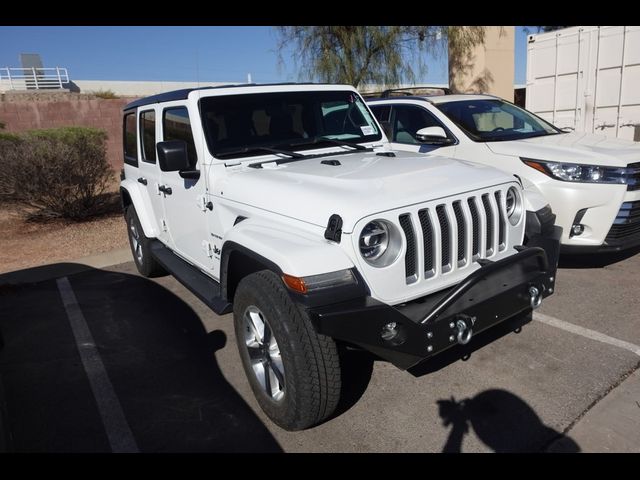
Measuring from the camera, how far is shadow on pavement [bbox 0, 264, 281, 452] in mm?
3035

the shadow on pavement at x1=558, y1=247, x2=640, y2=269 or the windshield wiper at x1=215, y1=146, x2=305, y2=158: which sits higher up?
the windshield wiper at x1=215, y1=146, x2=305, y2=158

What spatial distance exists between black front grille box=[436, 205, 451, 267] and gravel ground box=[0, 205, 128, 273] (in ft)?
19.0

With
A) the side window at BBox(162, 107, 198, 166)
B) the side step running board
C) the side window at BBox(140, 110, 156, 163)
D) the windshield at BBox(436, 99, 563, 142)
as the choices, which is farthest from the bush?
the windshield at BBox(436, 99, 563, 142)

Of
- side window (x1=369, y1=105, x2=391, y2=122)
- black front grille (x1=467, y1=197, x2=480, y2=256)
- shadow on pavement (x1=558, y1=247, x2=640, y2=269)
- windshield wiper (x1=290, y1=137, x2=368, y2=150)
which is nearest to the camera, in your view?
black front grille (x1=467, y1=197, x2=480, y2=256)

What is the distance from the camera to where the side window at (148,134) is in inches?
191

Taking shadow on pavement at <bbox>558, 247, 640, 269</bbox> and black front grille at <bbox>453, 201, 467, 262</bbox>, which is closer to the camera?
black front grille at <bbox>453, 201, 467, 262</bbox>

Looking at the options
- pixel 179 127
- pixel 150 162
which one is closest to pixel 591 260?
pixel 179 127

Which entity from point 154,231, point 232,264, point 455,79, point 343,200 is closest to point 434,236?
point 343,200

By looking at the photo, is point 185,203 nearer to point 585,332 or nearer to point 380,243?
point 380,243

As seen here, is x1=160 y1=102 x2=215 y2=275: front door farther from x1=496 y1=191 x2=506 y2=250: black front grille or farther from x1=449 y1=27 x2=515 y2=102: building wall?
x1=449 y1=27 x2=515 y2=102: building wall

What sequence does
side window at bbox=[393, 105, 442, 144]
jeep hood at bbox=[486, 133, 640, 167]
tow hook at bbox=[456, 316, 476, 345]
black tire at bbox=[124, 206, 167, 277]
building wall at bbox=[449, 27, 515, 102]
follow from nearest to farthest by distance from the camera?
tow hook at bbox=[456, 316, 476, 345], jeep hood at bbox=[486, 133, 640, 167], black tire at bbox=[124, 206, 167, 277], side window at bbox=[393, 105, 442, 144], building wall at bbox=[449, 27, 515, 102]

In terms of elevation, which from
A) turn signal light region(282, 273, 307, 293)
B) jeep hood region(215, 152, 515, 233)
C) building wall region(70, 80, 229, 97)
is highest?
building wall region(70, 80, 229, 97)

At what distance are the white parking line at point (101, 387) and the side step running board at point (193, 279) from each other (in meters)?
0.88

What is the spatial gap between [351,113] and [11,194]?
6.62 m
